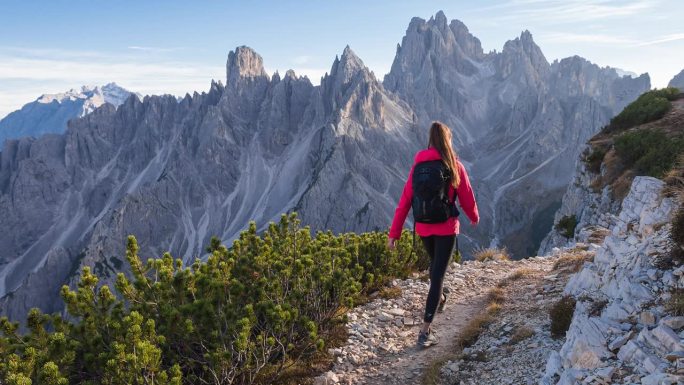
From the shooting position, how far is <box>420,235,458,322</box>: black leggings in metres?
6.80

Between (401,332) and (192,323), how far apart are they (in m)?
4.14

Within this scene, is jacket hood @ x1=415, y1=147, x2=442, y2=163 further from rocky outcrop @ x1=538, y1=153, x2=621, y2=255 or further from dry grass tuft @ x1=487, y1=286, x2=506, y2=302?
rocky outcrop @ x1=538, y1=153, x2=621, y2=255

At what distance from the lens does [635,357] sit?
4.05 metres

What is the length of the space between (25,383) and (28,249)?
225430mm

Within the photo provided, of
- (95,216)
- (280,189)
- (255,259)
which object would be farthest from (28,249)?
(255,259)

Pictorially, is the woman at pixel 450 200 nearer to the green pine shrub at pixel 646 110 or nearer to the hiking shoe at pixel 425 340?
the hiking shoe at pixel 425 340

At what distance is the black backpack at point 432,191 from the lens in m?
6.38

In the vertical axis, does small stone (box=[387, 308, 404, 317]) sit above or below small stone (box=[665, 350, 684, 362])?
Result: below

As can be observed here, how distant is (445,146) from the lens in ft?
21.5

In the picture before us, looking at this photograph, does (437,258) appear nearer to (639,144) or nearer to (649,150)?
(649,150)

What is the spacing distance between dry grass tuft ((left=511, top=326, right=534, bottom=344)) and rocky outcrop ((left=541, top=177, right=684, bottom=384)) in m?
1.04

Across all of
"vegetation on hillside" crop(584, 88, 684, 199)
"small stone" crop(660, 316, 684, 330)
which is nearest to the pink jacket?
"small stone" crop(660, 316, 684, 330)

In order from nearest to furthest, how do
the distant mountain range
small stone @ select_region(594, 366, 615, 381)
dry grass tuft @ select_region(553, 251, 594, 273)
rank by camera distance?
1. small stone @ select_region(594, 366, 615, 381)
2. dry grass tuft @ select_region(553, 251, 594, 273)
3. the distant mountain range

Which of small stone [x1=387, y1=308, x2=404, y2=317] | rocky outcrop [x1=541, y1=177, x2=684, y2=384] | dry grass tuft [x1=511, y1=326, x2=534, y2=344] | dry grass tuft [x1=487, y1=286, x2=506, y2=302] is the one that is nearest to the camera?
rocky outcrop [x1=541, y1=177, x2=684, y2=384]
